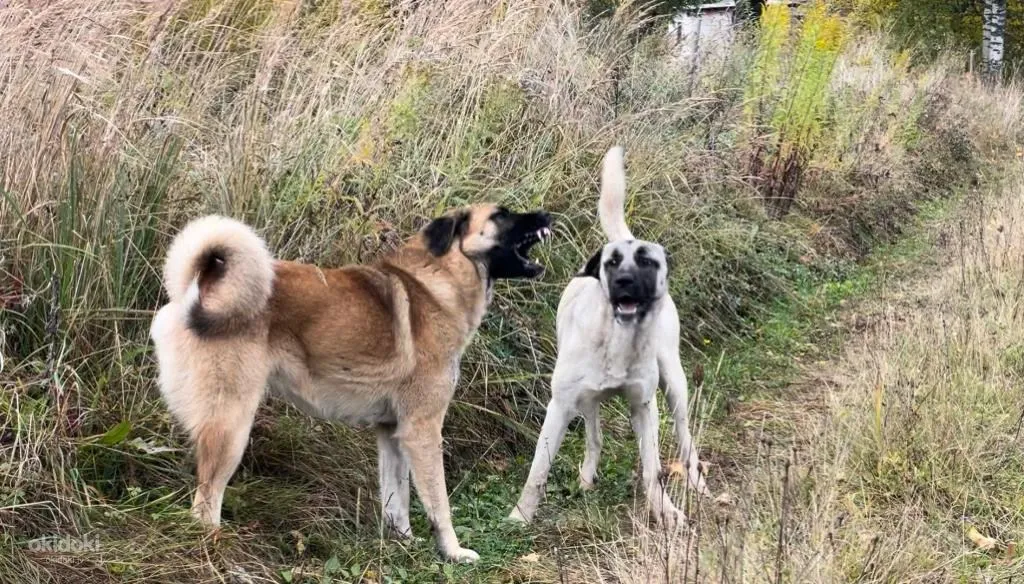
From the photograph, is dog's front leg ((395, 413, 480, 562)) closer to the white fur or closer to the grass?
the grass

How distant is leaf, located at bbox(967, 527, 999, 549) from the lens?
3330mm

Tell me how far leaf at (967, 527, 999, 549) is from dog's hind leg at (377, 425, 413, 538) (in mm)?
2086

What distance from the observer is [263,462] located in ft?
12.9

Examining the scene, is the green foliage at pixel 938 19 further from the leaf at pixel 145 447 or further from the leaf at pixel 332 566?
the leaf at pixel 145 447

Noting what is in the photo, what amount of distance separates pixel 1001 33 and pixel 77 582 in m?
21.7

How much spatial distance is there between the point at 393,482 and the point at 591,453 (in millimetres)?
972

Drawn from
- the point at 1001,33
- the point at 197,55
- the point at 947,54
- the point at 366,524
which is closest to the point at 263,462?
the point at 366,524

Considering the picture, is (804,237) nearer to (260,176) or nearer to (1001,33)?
(260,176)

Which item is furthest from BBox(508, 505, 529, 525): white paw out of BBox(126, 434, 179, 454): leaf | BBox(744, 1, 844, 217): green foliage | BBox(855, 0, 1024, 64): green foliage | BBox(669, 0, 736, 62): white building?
BBox(855, 0, 1024, 64): green foliage

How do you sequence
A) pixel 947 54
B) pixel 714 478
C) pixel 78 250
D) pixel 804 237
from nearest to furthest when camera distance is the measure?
1. pixel 78 250
2. pixel 714 478
3. pixel 804 237
4. pixel 947 54

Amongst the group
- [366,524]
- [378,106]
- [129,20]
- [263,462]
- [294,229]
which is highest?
[129,20]

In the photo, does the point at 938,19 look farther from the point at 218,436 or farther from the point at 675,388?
the point at 218,436

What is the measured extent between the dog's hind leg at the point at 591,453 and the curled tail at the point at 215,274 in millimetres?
1736

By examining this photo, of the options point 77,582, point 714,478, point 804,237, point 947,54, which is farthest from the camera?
point 947,54
